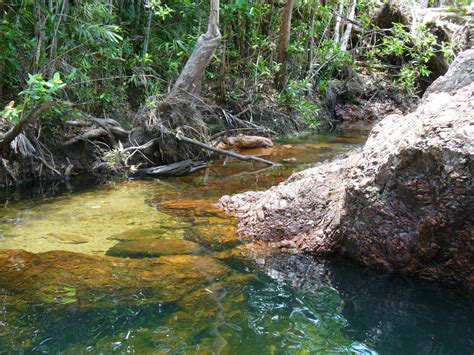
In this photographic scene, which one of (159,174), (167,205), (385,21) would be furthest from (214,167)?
(385,21)

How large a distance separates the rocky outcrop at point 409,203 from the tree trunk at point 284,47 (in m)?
6.60

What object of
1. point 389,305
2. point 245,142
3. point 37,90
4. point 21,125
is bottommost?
point 389,305

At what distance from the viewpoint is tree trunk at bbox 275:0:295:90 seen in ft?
32.2

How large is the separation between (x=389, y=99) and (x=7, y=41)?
11.7 metres

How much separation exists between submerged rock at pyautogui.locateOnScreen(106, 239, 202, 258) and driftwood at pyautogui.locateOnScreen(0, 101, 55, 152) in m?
1.94

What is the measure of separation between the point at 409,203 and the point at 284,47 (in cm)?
800

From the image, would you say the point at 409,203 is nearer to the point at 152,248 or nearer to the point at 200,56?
the point at 152,248

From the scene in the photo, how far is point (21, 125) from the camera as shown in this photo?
4.93 metres

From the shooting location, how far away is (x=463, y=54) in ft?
13.1

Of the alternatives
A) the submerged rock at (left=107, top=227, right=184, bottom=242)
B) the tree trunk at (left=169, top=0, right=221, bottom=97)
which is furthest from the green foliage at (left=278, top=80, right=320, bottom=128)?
the submerged rock at (left=107, top=227, right=184, bottom=242)

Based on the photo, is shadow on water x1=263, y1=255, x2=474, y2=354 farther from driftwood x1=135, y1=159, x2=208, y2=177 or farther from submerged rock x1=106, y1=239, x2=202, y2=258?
driftwood x1=135, y1=159, x2=208, y2=177

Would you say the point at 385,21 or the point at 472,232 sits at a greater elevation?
the point at 385,21

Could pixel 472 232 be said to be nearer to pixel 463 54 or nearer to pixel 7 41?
pixel 463 54

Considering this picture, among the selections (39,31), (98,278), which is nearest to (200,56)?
(39,31)
